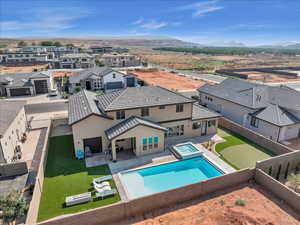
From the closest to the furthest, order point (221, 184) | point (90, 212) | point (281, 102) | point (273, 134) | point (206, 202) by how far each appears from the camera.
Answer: point (90, 212) → point (206, 202) → point (221, 184) → point (273, 134) → point (281, 102)

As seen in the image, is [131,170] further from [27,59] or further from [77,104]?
[27,59]

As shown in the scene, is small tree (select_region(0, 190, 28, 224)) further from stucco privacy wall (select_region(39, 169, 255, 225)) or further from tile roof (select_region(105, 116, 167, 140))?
tile roof (select_region(105, 116, 167, 140))

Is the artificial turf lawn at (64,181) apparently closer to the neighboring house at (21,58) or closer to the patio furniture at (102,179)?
the patio furniture at (102,179)

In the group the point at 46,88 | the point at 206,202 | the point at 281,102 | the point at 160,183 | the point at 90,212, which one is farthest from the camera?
the point at 46,88

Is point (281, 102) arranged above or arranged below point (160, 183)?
above

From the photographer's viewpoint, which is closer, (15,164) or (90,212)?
(90,212)

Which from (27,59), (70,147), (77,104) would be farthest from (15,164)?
(27,59)

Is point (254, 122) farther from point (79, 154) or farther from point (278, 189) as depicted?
point (79, 154)

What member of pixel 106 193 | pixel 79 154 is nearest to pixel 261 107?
pixel 106 193
